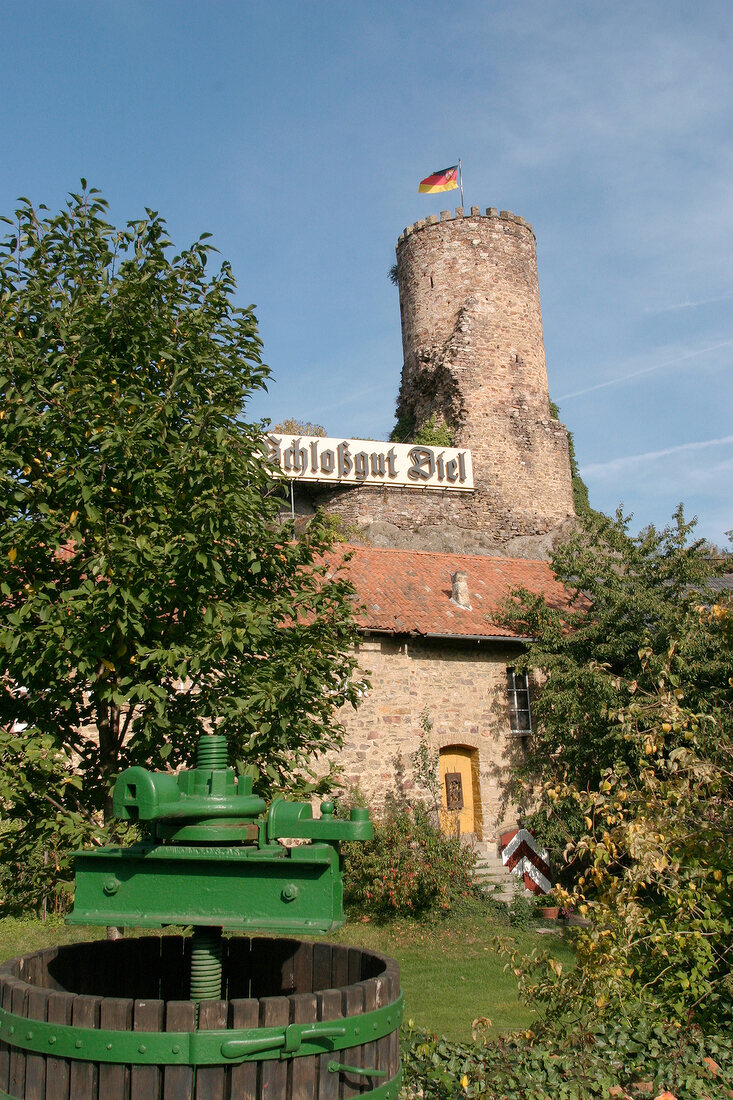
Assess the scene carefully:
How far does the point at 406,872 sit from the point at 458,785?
3423 millimetres

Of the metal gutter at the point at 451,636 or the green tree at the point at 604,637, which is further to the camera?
the metal gutter at the point at 451,636

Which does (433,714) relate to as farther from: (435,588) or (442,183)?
(442,183)

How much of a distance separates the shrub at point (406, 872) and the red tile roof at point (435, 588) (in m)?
3.22

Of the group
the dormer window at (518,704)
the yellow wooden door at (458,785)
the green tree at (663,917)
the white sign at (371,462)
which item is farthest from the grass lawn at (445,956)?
the white sign at (371,462)

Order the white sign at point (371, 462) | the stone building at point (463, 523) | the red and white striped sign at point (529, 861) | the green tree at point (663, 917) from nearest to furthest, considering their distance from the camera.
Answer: the green tree at point (663, 917) < the red and white striped sign at point (529, 861) < the stone building at point (463, 523) < the white sign at point (371, 462)

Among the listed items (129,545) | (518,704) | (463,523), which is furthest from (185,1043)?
(463,523)

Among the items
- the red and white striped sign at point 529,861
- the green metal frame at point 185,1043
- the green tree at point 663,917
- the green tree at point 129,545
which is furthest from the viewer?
the red and white striped sign at point 529,861

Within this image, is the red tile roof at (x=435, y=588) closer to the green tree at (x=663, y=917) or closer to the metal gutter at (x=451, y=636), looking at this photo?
the metal gutter at (x=451, y=636)

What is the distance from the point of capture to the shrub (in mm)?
12273

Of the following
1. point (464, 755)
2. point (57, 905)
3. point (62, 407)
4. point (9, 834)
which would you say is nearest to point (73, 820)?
point (9, 834)

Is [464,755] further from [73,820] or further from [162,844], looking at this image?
[162,844]

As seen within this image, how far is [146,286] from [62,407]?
3.83 feet

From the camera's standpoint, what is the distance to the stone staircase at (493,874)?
1345 cm

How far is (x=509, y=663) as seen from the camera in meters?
15.5
